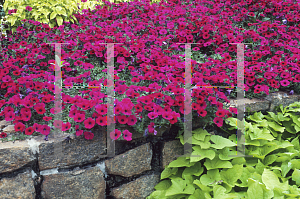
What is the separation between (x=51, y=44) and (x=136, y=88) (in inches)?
64.4

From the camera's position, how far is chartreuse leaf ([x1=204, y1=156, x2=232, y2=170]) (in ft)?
6.85

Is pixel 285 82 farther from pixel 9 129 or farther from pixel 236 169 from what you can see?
pixel 9 129

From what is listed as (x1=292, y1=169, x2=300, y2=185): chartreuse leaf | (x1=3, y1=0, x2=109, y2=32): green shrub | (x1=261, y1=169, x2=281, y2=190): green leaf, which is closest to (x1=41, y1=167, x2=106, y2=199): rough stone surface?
(x1=261, y1=169, x2=281, y2=190): green leaf

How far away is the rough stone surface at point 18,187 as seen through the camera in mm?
1789

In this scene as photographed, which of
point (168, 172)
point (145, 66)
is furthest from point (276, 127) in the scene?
point (145, 66)

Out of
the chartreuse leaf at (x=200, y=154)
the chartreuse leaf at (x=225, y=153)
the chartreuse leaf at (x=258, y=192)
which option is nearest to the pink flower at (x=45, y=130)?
the chartreuse leaf at (x=200, y=154)

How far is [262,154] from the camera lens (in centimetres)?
240

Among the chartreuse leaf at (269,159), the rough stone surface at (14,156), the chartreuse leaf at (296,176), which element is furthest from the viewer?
the chartreuse leaf at (269,159)

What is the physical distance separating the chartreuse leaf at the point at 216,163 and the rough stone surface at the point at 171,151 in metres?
0.28

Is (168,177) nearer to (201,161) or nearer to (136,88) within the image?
(201,161)

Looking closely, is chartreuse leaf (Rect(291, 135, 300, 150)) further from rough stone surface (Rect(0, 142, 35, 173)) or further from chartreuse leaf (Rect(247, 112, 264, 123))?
rough stone surface (Rect(0, 142, 35, 173))

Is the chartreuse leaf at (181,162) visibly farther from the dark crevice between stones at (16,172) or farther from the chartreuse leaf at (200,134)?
the dark crevice between stones at (16,172)

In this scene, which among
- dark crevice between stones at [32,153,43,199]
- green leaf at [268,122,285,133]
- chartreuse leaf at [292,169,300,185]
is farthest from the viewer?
green leaf at [268,122,285,133]

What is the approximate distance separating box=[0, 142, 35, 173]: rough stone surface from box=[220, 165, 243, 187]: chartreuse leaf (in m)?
1.61
